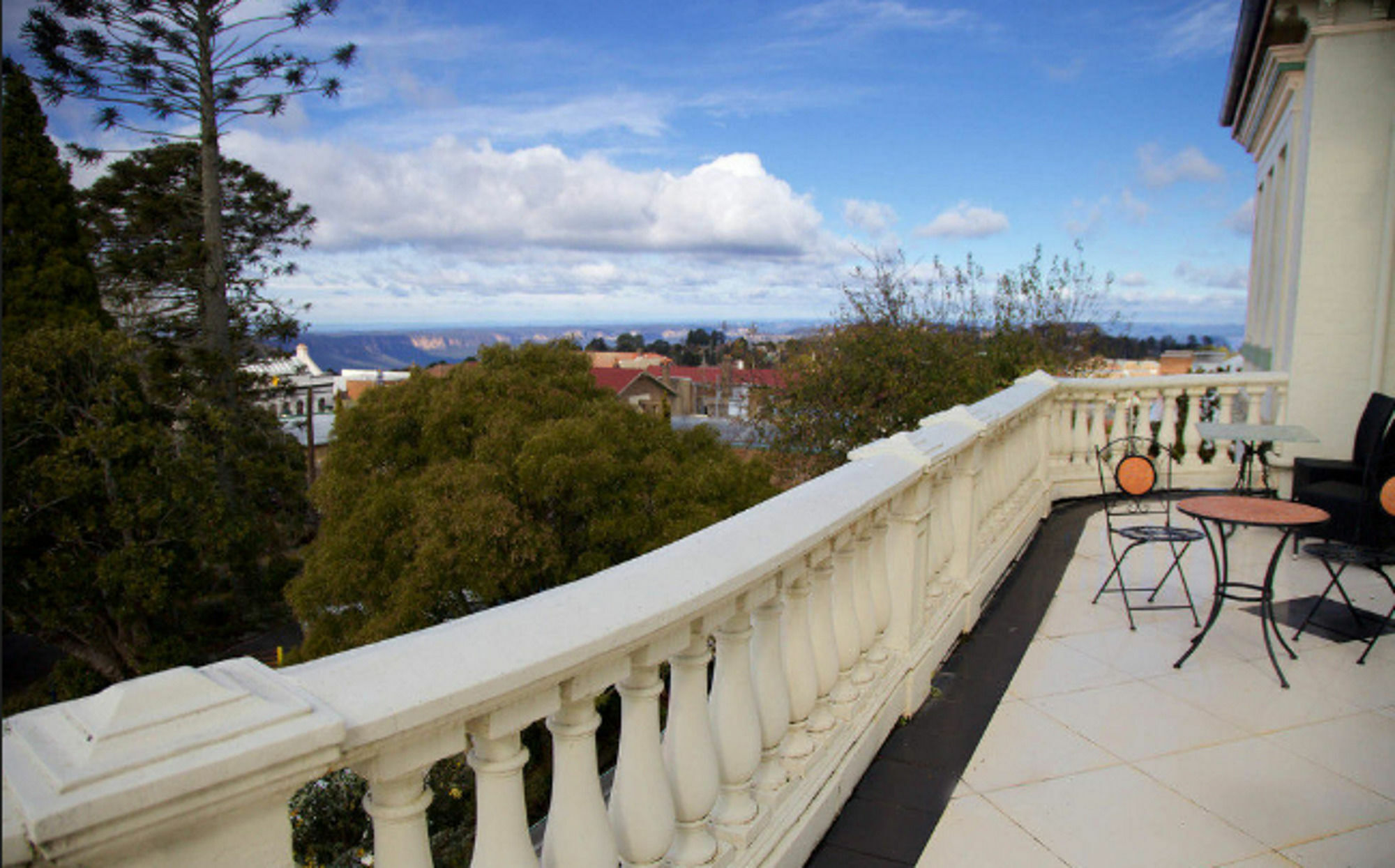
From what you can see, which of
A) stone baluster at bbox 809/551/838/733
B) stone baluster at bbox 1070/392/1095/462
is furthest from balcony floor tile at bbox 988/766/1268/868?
stone baluster at bbox 1070/392/1095/462

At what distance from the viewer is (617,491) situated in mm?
15711

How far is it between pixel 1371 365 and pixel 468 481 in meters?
12.1

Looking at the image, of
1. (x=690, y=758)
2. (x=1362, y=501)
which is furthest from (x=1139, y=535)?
(x=690, y=758)

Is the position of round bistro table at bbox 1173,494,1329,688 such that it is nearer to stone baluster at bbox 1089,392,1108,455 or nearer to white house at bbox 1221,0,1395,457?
stone baluster at bbox 1089,392,1108,455

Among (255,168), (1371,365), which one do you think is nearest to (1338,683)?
(1371,365)

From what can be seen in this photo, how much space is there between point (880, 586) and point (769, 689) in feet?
2.96

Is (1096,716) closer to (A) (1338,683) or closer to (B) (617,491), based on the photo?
(A) (1338,683)

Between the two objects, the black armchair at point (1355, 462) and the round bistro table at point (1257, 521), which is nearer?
the round bistro table at point (1257, 521)

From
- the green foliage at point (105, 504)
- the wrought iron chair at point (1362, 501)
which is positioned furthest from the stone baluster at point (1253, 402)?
the green foliage at point (105, 504)

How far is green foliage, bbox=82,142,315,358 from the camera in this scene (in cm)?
2480

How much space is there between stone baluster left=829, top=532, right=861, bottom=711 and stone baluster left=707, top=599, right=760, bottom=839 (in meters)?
0.60

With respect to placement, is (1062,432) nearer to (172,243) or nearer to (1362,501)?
(1362,501)

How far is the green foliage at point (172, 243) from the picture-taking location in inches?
976

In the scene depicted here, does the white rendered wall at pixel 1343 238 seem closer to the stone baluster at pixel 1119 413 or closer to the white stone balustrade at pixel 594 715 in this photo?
the stone baluster at pixel 1119 413
